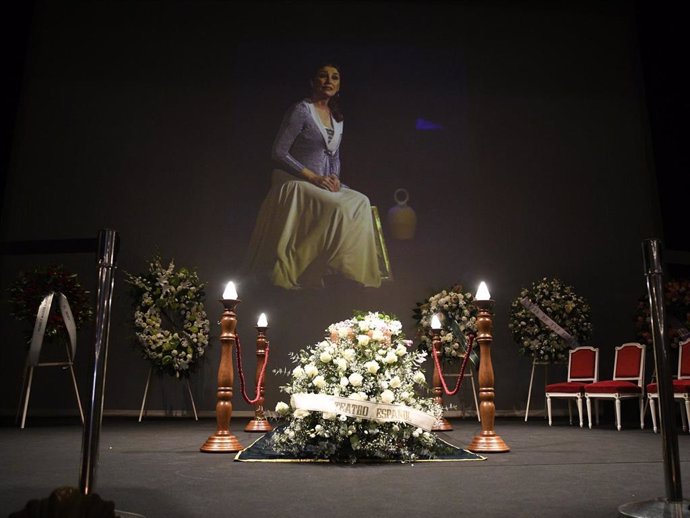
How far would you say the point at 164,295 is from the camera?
759cm

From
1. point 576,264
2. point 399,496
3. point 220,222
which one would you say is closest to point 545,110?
point 576,264

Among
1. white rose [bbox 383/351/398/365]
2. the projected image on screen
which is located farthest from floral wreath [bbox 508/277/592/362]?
white rose [bbox 383/351/398/365]

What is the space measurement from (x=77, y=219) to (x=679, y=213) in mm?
8781

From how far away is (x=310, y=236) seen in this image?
8562 millimetres

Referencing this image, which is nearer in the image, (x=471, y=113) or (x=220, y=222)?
(x=220, y=222)

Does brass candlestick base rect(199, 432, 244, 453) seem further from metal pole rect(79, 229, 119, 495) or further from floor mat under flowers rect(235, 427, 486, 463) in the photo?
metal pole rect(79, 229, 119, 495)

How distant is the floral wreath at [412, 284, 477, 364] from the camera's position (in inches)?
303

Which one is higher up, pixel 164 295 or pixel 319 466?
pixel 164 295

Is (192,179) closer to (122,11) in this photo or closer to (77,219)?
(77,219)

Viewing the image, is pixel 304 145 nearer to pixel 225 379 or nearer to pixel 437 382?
pixel 437 382

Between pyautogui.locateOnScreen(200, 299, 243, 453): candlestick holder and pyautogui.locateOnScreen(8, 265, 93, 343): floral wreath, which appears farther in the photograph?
pyautogui.locateOnScreen(8, 265, 93, 343): floral wreath

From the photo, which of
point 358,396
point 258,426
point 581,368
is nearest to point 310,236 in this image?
point 258,426

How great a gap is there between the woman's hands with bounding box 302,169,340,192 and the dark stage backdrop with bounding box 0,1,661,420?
0.68ft

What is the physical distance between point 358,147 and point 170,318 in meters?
3.72
